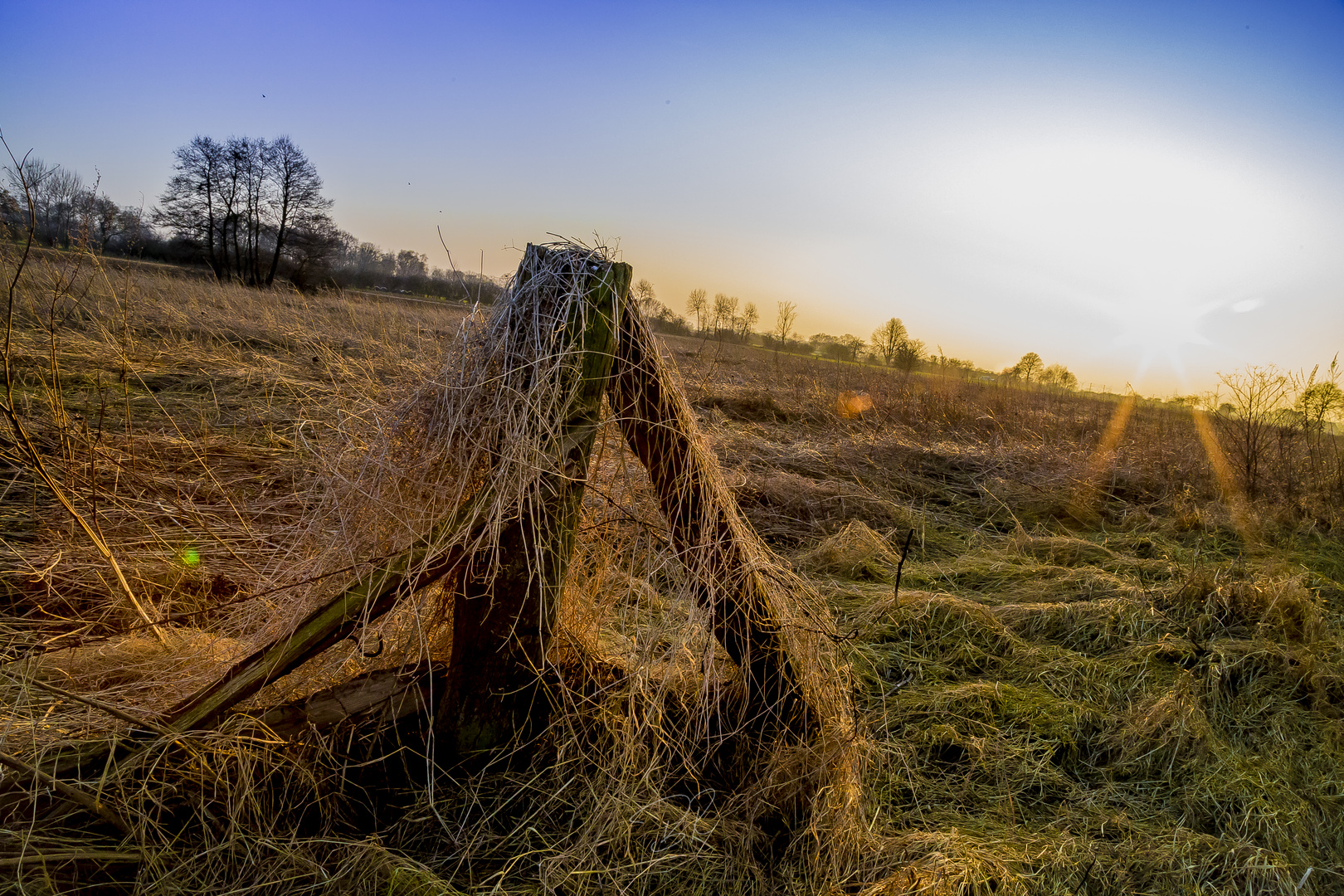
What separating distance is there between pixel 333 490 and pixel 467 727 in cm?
87

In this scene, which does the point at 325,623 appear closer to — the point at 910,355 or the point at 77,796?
the point at 77,796

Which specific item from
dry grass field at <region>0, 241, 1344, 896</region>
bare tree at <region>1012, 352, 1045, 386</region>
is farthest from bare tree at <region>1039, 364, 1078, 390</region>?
dry grass field at <region>0, 241, 1344, 896</region>

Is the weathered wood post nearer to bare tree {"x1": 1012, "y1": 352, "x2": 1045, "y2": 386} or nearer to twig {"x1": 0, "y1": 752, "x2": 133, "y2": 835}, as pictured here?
twig {"x1": 0, "y1": 752, "x2": 133, "y2": 835}

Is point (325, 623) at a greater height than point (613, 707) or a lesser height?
greater

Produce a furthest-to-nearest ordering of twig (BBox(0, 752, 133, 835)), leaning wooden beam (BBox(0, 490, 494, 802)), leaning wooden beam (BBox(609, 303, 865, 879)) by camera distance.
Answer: leaning wooden beam (BBox(609, 303, 865, 879))
leaning wooden beam (BBox(0, 490, 494, 802))
twig (BBox(0, 752, 133, 835))

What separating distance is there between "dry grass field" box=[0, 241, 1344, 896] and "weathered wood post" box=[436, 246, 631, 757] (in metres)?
0.12

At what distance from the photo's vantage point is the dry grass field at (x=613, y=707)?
1.69 meters

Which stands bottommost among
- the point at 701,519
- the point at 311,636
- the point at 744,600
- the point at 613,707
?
the point at 613,707

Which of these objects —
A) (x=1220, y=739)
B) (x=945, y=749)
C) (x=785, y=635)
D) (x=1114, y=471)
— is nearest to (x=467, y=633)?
(x=785, y=635)

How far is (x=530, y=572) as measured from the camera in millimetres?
1858

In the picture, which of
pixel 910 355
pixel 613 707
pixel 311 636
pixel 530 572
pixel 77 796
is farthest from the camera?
pixel 910 355

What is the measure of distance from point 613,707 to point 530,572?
531 mm

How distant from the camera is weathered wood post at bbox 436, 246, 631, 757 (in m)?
1.85

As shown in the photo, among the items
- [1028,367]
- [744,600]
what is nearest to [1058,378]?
[1028,367]
